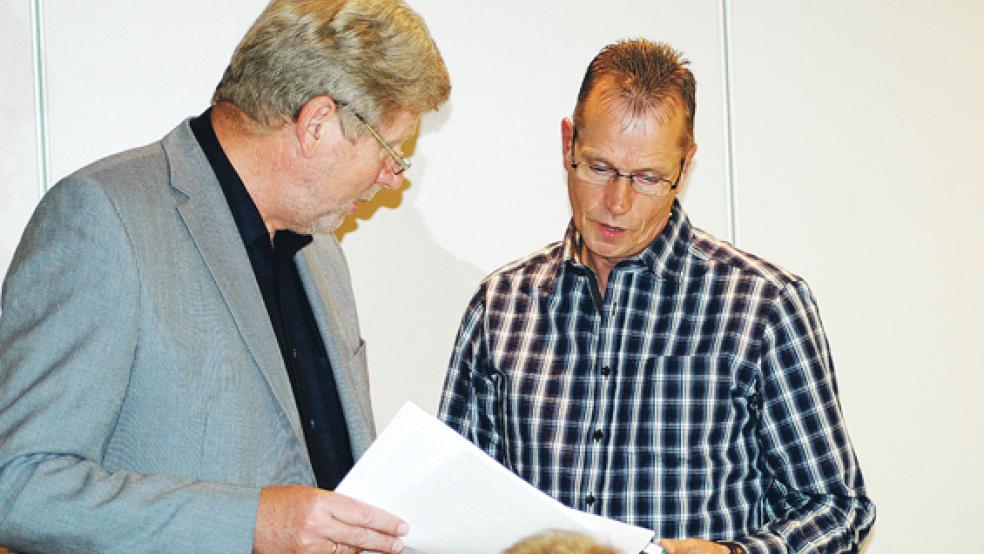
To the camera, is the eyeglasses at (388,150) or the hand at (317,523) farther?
the eyeglasses at (388,150)

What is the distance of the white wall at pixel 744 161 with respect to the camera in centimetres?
248

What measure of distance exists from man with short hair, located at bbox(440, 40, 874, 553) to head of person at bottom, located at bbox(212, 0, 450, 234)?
47 centimetres

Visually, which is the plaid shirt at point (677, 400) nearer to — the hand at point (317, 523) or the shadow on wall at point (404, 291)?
the shadow on wall at point (404, 291)

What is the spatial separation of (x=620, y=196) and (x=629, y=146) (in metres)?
0.09

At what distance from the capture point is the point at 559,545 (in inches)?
60.0

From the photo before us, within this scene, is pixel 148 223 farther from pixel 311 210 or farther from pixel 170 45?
pixel 170 45

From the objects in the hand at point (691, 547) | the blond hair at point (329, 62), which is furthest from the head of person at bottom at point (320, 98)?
the hand at point (691, 547)

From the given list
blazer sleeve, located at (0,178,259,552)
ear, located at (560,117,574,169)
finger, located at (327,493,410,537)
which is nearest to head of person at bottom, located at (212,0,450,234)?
blazer sleeve, located at (0,178,259,552)

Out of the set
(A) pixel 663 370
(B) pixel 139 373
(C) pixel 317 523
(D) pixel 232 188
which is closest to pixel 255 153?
(D) pixel 232 188

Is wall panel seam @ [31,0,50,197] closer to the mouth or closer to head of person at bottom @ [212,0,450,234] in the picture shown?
head of person at bottom @ [212,0,450,234]

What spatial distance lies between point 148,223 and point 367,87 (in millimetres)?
409

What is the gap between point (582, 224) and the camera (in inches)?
90.0

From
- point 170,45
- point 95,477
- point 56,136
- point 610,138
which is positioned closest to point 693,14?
point 610,138

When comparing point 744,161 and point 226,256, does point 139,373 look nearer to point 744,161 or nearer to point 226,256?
point 226,256
